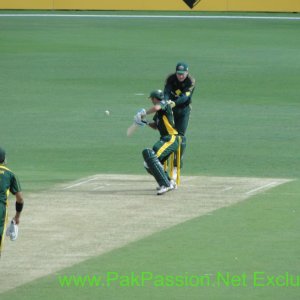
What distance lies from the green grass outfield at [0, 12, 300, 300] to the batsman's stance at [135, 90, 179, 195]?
1.44 m

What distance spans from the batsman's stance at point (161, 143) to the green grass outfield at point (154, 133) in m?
1.44

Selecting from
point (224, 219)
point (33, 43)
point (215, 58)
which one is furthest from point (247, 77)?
point (224, 219)

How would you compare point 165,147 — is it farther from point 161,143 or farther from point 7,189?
point 7,189

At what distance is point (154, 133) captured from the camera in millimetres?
24734

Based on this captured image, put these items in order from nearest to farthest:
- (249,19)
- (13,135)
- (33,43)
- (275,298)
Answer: (275,298) → (13,135) → (33,43) → (249,19)

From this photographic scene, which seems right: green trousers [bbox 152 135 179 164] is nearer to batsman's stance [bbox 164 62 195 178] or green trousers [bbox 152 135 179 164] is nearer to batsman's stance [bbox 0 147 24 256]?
batsman's stance [bbox 164 62 195 178]

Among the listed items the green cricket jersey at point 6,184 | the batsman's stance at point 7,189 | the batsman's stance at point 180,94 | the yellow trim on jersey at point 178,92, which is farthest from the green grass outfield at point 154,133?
the yellow trim on jersey at point 178,92

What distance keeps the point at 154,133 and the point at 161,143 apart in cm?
665

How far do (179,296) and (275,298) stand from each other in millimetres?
979

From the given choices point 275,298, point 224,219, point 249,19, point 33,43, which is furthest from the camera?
point 249,19

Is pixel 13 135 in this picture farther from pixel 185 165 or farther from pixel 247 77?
pixel 247 77

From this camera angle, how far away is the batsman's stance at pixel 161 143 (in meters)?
17.8

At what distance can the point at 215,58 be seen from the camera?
38125 mm

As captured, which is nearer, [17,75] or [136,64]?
[17,75]
